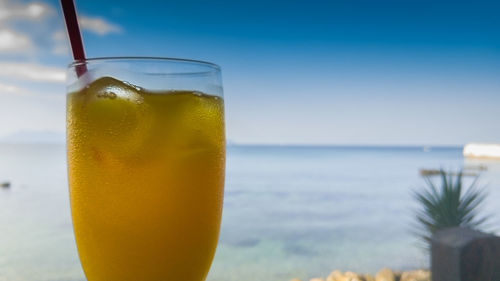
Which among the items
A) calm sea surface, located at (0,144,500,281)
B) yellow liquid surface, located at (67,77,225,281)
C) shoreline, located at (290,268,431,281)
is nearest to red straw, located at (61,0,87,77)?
yellow liquid surface, located at (67,77,225,281)

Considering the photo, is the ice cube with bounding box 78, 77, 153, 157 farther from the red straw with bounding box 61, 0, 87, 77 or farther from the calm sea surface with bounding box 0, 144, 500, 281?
the calm sea surface with bounding box 0, 144, 500, 281

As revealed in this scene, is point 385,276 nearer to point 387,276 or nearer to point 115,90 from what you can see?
point 387,276

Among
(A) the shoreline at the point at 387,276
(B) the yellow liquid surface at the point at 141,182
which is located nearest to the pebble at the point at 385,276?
(A) the shoreline at the point at 387,276

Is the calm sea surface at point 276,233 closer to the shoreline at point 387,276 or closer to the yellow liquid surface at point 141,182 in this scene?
the shoreline at point 387,276

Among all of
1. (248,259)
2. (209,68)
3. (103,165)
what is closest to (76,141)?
(103,165)

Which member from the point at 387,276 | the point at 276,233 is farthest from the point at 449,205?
the point at 276,233

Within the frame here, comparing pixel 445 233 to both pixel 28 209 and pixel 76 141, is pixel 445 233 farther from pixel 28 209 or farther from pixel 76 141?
pixel 28 209
